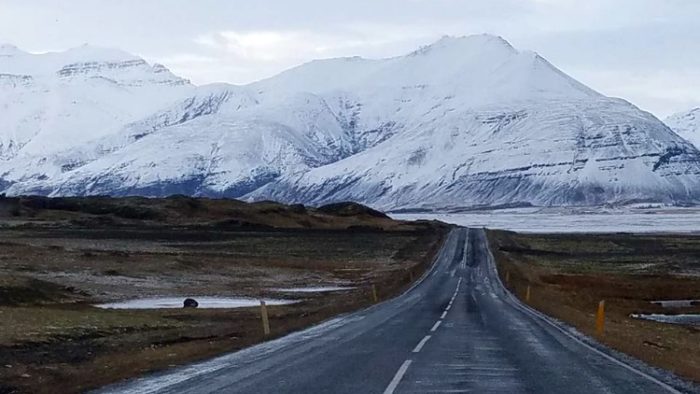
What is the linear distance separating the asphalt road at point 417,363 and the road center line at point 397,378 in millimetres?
36

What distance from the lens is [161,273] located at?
60375 millimetres

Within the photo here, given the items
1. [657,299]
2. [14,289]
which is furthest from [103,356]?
[657,299]

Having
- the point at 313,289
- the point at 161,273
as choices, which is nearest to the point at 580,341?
the point at 313,289

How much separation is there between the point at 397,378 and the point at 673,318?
33774mm

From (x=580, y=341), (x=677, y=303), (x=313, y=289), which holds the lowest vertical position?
(x=677, y=303)

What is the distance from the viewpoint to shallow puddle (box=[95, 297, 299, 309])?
137ft

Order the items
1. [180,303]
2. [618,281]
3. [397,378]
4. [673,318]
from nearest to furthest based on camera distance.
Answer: [397,378]
[180,303]
[673,318]
[618,281]

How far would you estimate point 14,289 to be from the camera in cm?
3916

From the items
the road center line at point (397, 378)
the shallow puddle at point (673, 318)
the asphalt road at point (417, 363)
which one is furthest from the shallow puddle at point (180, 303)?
the road center line at point (397, 378)

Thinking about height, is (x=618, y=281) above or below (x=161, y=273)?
below

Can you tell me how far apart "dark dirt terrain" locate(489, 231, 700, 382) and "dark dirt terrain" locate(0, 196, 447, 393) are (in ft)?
28.2

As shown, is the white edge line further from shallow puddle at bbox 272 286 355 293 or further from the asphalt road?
shallow puddle at bbox 272 286 355 293

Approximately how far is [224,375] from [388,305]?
976 inches

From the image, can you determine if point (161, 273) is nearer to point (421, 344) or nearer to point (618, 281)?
point (618, 281)
